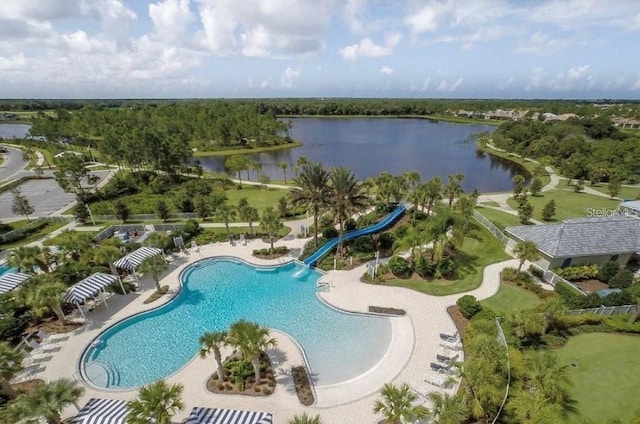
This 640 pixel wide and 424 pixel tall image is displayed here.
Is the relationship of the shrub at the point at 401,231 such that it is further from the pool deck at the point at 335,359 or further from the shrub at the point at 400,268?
the pool deck at the point at 335,359

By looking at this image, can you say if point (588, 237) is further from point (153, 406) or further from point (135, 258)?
point (135, 258)

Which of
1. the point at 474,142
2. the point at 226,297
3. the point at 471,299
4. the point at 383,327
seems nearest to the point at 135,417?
the point at 226,297

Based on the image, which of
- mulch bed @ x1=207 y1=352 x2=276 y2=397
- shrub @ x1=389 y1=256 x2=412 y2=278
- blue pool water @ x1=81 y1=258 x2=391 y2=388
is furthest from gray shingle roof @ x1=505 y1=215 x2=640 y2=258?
mulch bed @ x1=207 y1=352 x2=276 y2=397

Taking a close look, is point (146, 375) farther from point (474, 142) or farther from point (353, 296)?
point (474, 142)

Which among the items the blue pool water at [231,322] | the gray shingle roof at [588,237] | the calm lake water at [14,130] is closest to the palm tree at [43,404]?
the blue pool water at [231,322]

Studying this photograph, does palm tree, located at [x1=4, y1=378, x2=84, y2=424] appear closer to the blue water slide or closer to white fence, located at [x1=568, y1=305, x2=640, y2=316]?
the blue water slide

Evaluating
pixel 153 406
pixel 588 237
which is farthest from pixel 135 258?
pixel 588 237
